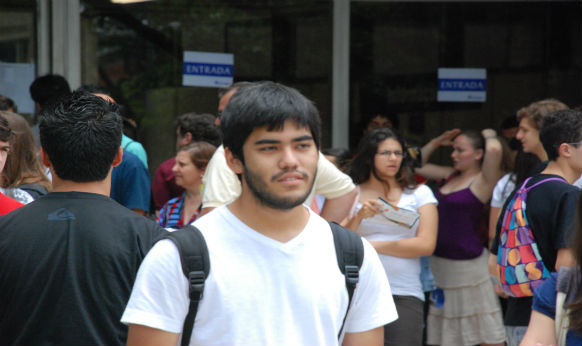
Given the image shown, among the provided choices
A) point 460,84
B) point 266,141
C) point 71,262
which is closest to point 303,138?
point 266,141

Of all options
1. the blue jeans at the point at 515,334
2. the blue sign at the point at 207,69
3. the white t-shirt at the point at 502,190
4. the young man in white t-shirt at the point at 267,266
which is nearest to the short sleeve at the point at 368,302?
the young man in white t-shirt at the point at 267,266

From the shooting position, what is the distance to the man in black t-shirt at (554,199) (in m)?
3.99

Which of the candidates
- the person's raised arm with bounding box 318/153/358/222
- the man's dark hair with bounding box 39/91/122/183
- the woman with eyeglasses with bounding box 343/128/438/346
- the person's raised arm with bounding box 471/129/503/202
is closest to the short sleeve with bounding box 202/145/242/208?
the person's raised arm with bounding box 318/153/358/222

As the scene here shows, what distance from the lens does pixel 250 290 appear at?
221 cm

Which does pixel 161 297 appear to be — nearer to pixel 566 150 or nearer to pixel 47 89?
pixel 566 150

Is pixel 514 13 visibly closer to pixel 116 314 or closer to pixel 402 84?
pixel 402 84

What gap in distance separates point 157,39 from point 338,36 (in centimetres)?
185

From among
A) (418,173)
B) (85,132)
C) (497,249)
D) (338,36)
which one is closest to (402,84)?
(338,36)

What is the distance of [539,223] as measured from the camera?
411cm

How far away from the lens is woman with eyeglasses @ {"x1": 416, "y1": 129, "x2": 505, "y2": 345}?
20.3 feet

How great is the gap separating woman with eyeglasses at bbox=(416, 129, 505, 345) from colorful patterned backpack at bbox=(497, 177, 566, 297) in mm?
1930

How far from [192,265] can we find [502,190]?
4196mm

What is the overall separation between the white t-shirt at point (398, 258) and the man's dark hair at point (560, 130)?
1.36 m

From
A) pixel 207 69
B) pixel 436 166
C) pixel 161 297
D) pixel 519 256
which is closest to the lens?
pixel 161 297
